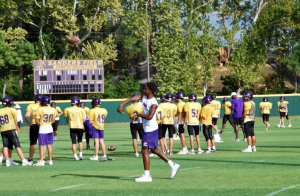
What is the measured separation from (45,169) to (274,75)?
46.8m

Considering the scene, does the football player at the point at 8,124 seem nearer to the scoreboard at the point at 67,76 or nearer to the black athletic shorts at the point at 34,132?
the black athletic shorts at the point at 34,132

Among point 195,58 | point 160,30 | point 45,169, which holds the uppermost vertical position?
point 160,30

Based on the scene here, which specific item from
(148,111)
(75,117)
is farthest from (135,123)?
(148,111)

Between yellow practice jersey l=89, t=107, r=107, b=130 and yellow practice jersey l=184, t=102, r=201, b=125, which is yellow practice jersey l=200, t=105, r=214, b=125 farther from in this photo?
yellow practice jersey l=89, t=107, r=107, b=130

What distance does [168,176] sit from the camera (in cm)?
1039

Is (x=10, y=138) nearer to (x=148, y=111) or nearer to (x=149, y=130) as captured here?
(x=149, y=130)

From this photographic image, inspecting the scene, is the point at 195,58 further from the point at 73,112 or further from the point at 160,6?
the point at 73,112

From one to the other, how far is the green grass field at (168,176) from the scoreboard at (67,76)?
918 inches

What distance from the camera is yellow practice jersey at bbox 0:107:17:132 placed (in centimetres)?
1329

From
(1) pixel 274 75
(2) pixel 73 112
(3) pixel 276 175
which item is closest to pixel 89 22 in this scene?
(1) pixel 274 75

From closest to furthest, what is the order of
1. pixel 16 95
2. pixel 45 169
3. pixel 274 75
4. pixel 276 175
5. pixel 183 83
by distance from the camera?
pixel 276 175, pixel 45 169, pixel 183 83, pixel 16 95, pixel 274 75

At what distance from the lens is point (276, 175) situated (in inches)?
400

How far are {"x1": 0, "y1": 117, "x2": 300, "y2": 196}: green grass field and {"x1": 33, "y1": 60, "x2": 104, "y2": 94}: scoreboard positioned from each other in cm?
2333

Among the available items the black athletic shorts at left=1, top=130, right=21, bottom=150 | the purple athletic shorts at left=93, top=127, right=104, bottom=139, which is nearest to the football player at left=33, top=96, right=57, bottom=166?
the black athletic shorts at left=1, top=130, right=21, bottom=150
